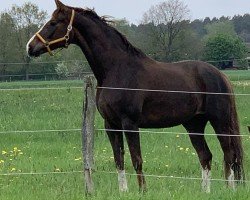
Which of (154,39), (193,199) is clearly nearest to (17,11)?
(154,39)

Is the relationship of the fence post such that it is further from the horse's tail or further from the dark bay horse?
the horse's tail

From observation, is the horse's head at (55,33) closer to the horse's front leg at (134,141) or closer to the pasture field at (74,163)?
the pasture field at (74,163)

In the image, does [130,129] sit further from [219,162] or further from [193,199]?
[219,162]

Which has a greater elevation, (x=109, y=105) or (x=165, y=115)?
(x=109, y=105)

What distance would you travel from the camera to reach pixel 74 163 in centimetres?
960

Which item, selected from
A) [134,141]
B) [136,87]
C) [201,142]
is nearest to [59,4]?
[136,87]

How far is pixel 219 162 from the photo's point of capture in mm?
9766

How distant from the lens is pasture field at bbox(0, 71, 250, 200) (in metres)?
6.43

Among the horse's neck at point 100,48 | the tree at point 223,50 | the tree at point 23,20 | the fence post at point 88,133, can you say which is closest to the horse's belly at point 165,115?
the horse's neck at point 100,48

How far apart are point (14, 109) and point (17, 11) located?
3141 centimetres

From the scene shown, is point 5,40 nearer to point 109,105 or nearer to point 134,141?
point 109,105

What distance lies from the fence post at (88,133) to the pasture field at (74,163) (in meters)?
0.23

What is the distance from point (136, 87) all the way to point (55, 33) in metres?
1.31

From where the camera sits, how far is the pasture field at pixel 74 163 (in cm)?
643
